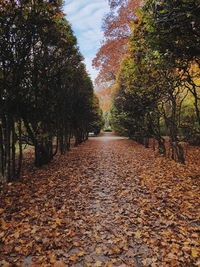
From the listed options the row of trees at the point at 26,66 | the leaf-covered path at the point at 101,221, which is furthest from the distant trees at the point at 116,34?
the leaf-covered path at the point at 101,221

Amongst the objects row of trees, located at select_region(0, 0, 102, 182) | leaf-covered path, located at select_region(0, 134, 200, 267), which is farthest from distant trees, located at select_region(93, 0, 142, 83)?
leaf-covered path, located at select_region(0, 134, 200, 267)

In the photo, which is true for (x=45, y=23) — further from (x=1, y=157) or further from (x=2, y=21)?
(x=1, y=157)

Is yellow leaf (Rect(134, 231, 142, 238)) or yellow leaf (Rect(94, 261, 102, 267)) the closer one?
yellow leaf (Rect(94, 261, 102, 267))

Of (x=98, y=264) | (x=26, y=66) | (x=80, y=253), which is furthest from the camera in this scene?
(x=26, y=66)

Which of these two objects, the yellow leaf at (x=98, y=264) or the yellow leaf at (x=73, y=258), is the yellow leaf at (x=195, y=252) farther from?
the yellow leaf at (x=73, y=258)

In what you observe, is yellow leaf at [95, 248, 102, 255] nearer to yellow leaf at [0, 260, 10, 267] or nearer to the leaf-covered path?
the leaf-covered path

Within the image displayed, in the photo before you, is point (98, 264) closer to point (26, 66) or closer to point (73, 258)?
point (73, 258)

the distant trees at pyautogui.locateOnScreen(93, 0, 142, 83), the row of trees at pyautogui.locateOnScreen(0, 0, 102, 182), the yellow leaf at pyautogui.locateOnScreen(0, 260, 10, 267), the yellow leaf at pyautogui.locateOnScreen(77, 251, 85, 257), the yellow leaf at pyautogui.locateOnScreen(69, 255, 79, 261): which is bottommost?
the yellow leaf at pyautogui.locateOnScreen(0, 260, 10, 267)

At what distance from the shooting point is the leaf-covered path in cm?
313

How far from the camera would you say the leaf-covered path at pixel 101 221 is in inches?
123

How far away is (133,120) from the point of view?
17.8m

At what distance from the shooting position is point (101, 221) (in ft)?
13.9

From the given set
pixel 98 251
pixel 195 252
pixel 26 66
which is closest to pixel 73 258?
pixel 98 251

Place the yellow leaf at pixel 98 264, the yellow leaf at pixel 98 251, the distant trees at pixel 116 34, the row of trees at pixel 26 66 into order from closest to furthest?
the yellow leaf at pixel 98 264 → the yellow leaf at pixel 98 251 → the row of trees at pixel 26 66 → the distant trees at pixel 116 34
